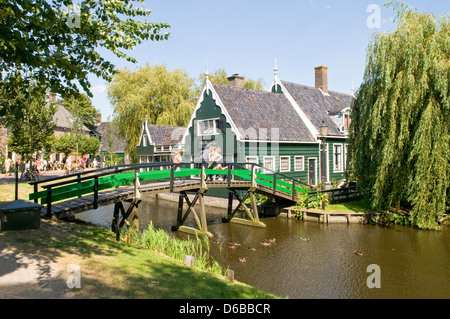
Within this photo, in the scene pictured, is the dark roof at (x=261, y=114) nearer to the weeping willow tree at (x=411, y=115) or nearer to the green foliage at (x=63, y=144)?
the weeping willow tree at (x=411, y=115)

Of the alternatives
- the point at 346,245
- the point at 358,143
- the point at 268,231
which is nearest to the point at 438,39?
the point at 358,143

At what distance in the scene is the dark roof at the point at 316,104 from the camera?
26.0 metres

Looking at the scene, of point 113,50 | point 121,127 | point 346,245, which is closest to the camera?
point 113,50

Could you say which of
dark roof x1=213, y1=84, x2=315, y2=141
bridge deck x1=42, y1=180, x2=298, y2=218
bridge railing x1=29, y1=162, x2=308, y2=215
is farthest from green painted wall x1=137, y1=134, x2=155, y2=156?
bridge deck x1=42, y1=180, x2=298, y2=218

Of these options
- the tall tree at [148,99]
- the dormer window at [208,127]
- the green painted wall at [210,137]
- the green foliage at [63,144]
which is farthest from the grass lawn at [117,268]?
the green foliage at [63,144]

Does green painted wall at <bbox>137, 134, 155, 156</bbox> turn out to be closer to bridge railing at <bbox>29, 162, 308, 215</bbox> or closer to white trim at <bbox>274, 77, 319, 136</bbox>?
white trim at <bbox>274, 77, 319, 136</bbox>

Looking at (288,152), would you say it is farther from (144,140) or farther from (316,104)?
(144,140)

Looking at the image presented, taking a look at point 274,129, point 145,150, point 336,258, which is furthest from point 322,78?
point 336,258

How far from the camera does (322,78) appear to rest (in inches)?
1184

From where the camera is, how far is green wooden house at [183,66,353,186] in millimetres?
21625

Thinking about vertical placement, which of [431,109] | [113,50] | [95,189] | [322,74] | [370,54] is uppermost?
[322,74]

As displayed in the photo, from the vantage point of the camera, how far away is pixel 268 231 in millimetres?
16156

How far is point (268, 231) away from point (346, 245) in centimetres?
394

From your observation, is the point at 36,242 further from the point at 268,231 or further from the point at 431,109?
the point at 431,109
